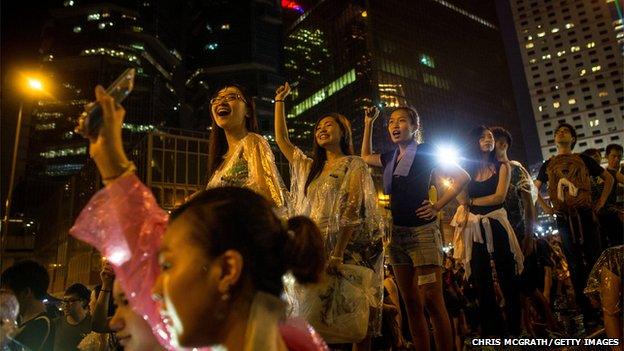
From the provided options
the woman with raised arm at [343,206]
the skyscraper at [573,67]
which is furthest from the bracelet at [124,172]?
the skyscraper at [573,67]

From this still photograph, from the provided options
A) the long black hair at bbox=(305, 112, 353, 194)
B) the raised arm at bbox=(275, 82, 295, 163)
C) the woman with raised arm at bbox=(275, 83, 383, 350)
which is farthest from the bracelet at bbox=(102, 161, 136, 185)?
the raised arm at bbox=(275, 82, 295, 163)

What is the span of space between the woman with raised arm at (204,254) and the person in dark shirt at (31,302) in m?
3.05

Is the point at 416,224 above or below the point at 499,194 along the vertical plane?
below

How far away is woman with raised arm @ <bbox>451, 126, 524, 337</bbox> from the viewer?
4.62 metres

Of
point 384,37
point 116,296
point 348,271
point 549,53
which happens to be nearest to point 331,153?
point 348,271

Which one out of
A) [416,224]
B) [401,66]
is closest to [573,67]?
[401,66]

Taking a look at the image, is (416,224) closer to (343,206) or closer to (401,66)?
(343,206)

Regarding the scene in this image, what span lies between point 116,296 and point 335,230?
2.19 m

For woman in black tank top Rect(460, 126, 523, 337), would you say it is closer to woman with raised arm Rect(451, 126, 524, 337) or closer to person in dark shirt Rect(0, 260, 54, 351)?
woman with raised arm Rect(451, 126, 524, 337)

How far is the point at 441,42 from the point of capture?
3529 inches

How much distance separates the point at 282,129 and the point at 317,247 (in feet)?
11.1

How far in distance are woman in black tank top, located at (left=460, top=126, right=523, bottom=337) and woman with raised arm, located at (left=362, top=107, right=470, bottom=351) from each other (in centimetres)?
68

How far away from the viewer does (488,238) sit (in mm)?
4906

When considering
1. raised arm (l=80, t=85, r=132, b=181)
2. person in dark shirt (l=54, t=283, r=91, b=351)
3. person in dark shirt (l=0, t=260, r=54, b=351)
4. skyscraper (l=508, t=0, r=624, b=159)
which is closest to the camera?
raised arm (l=80, t=85, r=132, b=181)
